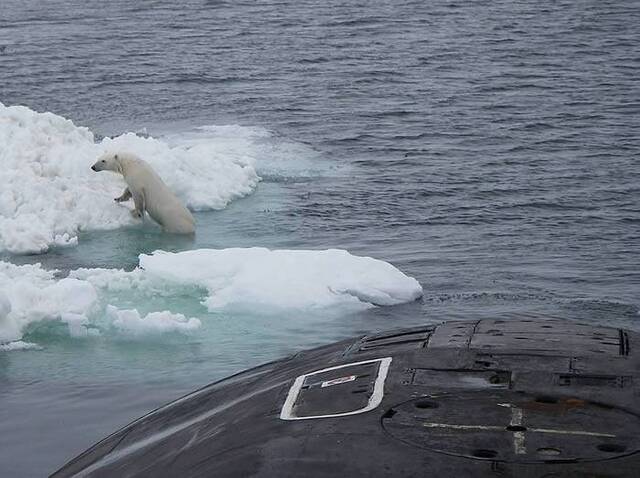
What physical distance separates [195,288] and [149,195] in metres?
2.77

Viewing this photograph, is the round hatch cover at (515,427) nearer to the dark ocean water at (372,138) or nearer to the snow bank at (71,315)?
the dark ocean water at (372,138)

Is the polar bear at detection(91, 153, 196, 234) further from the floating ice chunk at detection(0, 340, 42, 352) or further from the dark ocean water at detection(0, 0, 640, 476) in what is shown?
the floating ice chunk at detection(0, 340, 42, 352)

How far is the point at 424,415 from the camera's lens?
3.95m

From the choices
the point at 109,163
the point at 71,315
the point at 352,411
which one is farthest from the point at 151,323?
the point at 352,411

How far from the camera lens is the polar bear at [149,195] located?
1334cm

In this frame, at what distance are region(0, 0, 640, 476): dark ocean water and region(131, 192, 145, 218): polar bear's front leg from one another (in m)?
0.33

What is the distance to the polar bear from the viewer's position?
43.8 ft

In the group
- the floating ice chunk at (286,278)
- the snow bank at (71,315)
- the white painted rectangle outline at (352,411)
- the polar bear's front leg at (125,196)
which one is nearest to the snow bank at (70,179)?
the polar bear's front leg at (125,196)

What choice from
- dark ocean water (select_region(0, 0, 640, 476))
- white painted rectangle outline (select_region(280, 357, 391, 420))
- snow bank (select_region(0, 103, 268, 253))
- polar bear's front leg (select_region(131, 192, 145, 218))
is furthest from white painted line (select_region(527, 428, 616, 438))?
polar bear's front leg (select_region(131, 192, 145, 218))

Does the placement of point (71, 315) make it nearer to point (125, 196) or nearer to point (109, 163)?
point (125, 196)

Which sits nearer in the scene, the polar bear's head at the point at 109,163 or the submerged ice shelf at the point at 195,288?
the submerged ice shelf at the point at 195,288

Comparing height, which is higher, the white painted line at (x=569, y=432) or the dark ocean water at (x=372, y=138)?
the white painted line at (x=569, y=432)

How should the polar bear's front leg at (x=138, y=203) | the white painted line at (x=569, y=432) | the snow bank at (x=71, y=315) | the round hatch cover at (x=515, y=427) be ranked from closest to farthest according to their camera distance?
the round hatch cover at (x=515, y=427) < the white painted line at (x=569, y=432) < the snow bank at (x=71, y=315) < the polar bear's front leg at (x=138, y=203)

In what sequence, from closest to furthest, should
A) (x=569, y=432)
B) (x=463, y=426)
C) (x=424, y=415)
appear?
(x=569, y=432)
(x=463, y=426)
(x=424, y=415)
